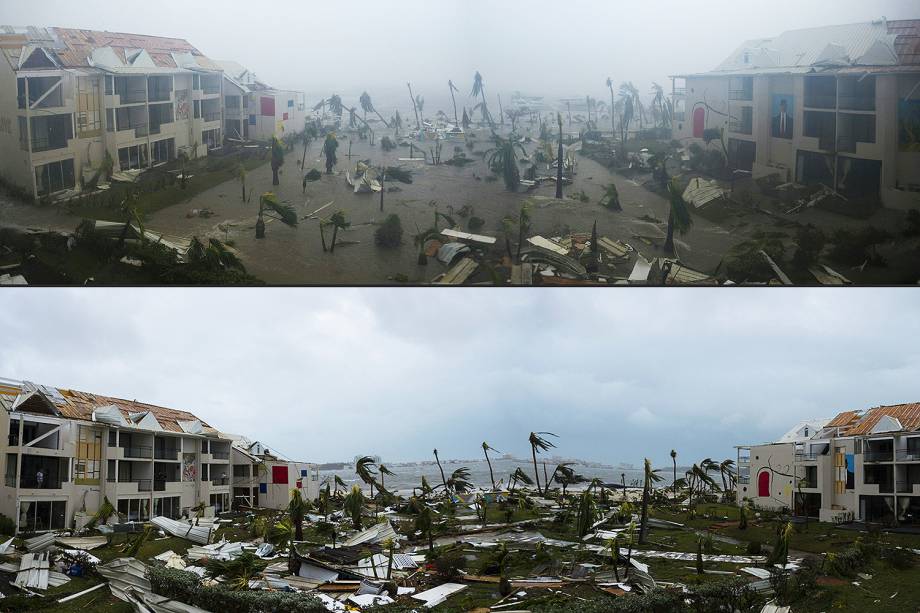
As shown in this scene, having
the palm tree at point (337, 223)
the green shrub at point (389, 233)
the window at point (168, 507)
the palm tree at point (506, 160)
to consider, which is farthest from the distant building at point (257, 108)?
the window at point (168, 507)

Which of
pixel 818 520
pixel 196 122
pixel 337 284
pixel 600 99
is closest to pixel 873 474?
pixel 818 520

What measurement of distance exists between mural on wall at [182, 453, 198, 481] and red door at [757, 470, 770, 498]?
9.80 m

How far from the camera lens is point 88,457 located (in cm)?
1126

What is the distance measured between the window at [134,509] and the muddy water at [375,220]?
7245 mm

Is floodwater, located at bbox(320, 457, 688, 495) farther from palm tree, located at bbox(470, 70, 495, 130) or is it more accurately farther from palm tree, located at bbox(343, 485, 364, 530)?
palm tree, located at bbox(470, 70, 495, 130)

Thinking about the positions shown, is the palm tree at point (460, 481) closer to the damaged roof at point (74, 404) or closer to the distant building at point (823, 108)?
the damaged roof at point (74, 404)

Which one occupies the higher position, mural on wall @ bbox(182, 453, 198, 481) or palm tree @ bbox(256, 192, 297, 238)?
palm tree @ bbox(256, 192, 297, 238)

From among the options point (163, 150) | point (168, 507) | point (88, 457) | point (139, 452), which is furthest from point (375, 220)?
point (168, 507)

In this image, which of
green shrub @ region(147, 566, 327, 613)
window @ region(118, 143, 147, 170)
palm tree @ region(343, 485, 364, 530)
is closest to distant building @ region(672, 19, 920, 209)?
window @ region(118, 143, 147, 170)

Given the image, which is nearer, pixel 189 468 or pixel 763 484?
pixel 189 468

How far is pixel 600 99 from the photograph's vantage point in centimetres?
619

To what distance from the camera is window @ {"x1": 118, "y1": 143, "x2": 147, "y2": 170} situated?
233 inches

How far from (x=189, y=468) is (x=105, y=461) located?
2.71 metres

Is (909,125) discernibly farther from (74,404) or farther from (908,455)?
(74,404)
